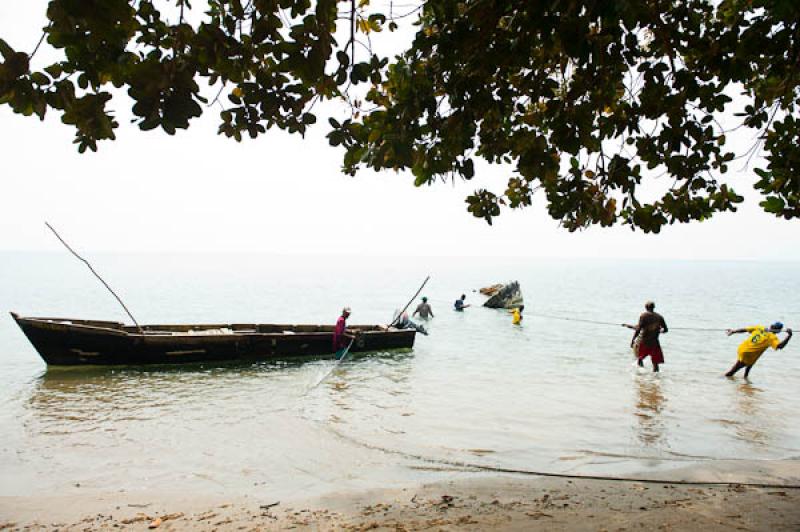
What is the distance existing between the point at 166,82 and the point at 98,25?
0.46 metres

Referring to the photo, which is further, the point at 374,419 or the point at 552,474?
the point at 374,419

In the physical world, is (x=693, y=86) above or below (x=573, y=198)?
above

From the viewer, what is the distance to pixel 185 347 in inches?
640

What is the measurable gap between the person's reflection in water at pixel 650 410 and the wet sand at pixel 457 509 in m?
3.48

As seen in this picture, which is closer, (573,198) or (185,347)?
(573,198)

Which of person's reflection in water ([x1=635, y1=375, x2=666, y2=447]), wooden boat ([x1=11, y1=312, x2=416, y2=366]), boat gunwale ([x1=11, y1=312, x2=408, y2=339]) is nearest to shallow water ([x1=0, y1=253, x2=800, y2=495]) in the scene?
person's reflection in water ([x1=635, y1=375, x2=666, y2=447])

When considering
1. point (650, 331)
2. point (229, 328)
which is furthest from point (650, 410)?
point (229, 328)

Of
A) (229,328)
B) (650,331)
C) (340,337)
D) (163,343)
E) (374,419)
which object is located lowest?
(374,419)

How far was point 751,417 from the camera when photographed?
11.6 m

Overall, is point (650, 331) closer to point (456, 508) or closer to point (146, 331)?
point (456, 508)

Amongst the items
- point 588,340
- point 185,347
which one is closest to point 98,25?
point 185,347

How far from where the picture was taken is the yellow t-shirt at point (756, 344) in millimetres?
13992

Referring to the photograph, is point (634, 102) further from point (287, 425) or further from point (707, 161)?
point (287, 425)

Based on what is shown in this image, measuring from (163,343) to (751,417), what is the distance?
15549 millimetres
